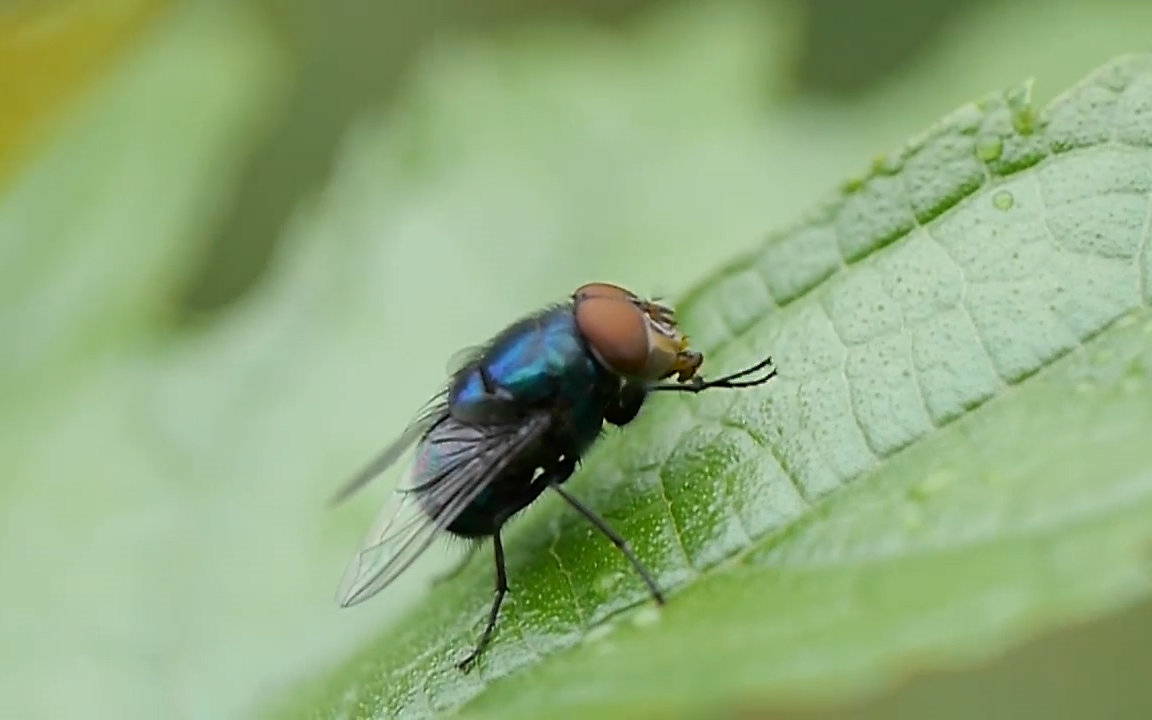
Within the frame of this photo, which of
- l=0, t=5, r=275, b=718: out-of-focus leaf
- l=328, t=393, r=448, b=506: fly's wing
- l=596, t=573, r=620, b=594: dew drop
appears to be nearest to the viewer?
l=596, t=573, r=620, b=594: dew drop

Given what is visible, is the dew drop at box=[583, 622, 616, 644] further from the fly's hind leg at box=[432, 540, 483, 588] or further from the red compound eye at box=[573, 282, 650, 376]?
the fly's hind leg at box=[432, 540, 483, 588]

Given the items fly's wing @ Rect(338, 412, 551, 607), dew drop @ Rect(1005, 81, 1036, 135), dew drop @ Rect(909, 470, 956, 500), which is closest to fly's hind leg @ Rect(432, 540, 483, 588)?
fly's wing @ Rect(338, 412, 551, 607)

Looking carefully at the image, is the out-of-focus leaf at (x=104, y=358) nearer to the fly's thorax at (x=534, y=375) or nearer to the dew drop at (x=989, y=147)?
the fly's thorax at (x=534, y=375)

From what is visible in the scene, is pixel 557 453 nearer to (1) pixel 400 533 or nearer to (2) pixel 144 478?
(1) pixel 400 533

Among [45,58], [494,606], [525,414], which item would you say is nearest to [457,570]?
[525,414]

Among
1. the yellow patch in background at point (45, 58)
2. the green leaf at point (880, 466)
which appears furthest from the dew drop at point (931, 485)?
the yellow patch in background at point (45, 58)

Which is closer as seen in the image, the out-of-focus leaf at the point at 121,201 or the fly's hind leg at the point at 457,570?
the fly's hind leg at the point at 457,570
